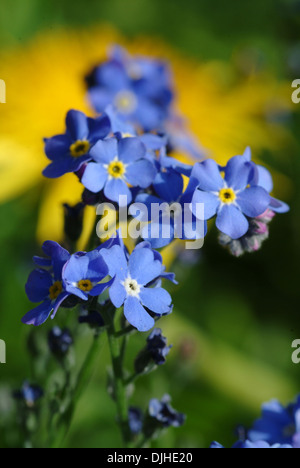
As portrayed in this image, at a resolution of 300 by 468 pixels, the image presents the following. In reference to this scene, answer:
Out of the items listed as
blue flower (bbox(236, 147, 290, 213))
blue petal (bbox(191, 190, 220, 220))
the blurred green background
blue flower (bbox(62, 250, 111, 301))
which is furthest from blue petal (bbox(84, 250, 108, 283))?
the blurred green background

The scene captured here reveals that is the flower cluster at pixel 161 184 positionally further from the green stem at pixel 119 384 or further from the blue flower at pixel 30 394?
the blue flower at pixel 30 394

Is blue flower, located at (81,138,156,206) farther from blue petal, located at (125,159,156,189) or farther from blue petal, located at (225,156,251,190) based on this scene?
blue petal, located at (225,156,251,190)

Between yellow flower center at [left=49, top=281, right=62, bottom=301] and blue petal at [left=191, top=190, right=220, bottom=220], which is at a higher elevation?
blue petal at [left=191, top=190, right=220, bottom=220]

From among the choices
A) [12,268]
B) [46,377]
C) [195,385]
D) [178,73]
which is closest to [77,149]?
[46,377]

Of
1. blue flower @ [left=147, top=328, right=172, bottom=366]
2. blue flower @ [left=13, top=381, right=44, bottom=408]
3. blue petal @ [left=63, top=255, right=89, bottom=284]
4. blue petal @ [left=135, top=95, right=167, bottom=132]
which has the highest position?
blue petal @ [left=135, top=95, right=167, bottom=132]

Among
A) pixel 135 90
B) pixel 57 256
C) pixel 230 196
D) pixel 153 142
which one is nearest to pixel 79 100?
pixel 135 90

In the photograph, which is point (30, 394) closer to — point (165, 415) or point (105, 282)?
point (165, 415)

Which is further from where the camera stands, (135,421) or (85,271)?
(135,421)
